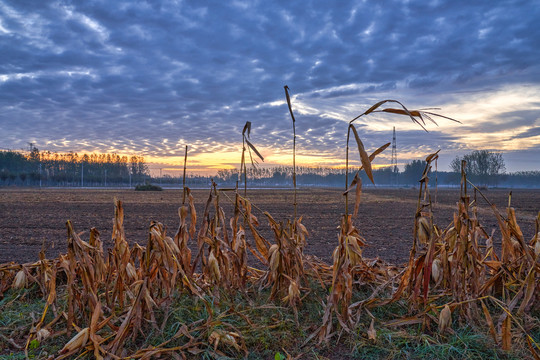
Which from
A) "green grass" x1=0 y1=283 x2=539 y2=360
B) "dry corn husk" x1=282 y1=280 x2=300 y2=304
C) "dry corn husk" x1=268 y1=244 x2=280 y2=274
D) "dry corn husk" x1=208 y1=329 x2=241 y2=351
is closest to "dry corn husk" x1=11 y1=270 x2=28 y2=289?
"green grass" x1=0 y1=283 x2=539 y2=360

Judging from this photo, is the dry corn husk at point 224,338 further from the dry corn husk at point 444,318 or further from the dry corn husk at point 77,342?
the dry corn husk at point 444,318

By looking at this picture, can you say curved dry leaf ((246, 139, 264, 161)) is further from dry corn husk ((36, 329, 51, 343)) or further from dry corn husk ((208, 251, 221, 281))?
dry corn husk ((36, 329, 51, 343))

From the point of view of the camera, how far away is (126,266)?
8.69 ft

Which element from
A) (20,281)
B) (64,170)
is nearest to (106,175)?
(64,170)

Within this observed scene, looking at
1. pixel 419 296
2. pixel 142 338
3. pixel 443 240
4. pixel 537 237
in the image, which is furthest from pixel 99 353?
pixel 537 237

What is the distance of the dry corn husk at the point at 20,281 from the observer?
126 inches

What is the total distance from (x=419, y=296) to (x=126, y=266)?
241 cm

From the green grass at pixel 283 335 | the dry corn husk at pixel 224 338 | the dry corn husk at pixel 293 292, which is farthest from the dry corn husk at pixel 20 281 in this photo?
the dry corn husk at pixel 293 292

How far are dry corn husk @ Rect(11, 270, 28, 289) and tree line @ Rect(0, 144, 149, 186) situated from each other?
3907 inches

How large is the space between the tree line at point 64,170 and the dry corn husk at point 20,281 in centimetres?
9924

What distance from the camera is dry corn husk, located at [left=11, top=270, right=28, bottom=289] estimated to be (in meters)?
3.20

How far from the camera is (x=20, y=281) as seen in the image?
3205 millimetres

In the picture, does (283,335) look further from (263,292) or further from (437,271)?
(437,271)

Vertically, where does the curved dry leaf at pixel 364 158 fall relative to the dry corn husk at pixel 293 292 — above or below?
above
